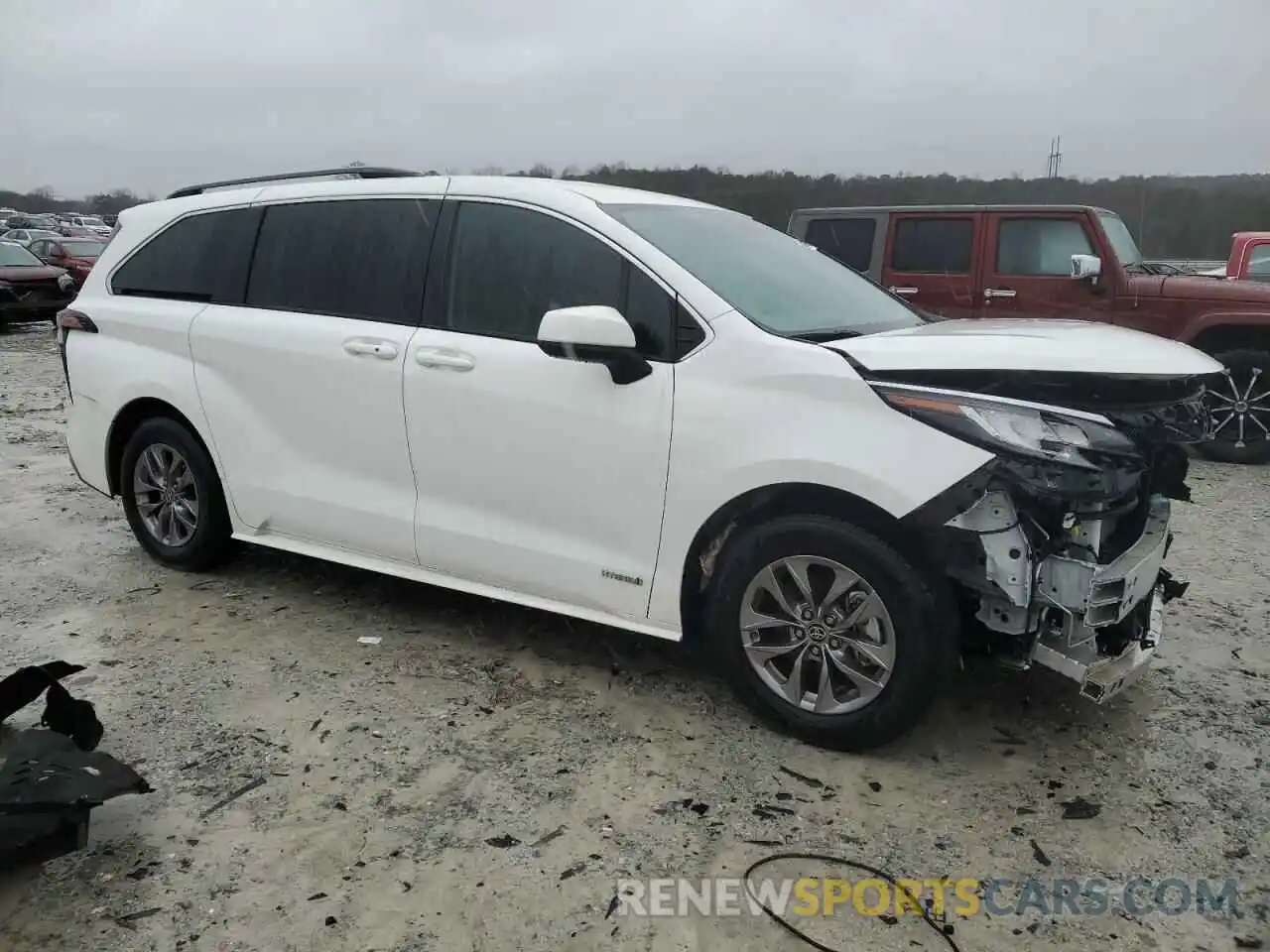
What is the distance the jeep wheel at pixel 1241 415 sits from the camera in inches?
314

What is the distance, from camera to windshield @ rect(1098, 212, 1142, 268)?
827 centimetres

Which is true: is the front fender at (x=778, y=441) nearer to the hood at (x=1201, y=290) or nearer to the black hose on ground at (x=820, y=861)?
the black hose on ground at (x=820, y=861)

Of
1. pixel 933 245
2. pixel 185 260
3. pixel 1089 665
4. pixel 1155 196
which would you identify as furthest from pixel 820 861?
pixel 1155 196

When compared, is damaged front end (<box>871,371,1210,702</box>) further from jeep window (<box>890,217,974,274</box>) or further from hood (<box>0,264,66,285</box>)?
hood (<box>0,264,66,285</box>)

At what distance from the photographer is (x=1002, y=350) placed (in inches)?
121

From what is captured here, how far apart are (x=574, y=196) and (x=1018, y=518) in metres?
1.99

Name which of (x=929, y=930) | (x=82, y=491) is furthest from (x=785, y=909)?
(x=82, y=491)

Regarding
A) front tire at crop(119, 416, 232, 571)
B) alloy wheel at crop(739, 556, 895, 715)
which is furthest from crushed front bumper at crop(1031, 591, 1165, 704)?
front tire at crop(119, 416, 232, 571)

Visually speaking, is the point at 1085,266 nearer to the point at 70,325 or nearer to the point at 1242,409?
the point at 1242,409

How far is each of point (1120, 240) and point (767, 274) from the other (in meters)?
6.12

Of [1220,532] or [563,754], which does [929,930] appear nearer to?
[563,754]

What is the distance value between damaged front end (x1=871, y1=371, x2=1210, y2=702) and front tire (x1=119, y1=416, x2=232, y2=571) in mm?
3235

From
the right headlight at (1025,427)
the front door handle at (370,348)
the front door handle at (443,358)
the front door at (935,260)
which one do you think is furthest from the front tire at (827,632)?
the front door at (935,260)

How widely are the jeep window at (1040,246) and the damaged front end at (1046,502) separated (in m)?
5.58
